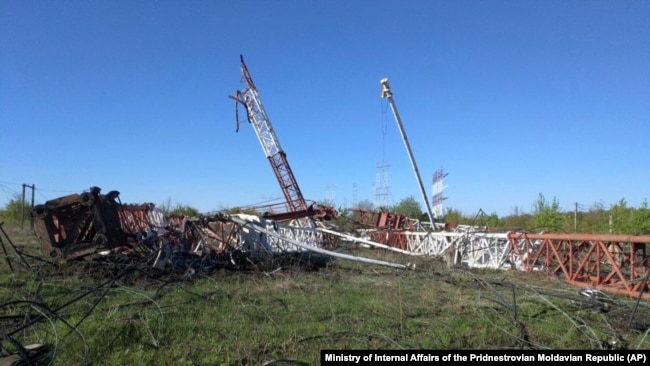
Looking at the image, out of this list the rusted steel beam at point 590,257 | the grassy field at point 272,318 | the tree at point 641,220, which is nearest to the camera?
the grassy field at point 272,318

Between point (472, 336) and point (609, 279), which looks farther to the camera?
point (609, 279)

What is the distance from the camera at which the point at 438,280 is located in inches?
420

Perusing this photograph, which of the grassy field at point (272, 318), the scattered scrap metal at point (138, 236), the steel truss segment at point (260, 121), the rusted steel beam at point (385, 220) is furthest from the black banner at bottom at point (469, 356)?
the steel truss segment at point (260, 121)

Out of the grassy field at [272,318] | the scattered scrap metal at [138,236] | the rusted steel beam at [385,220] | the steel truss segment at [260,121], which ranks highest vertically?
the steel truss segment at [260,121]

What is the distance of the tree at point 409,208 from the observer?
43281mm

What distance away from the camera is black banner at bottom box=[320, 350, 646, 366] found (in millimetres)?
4828

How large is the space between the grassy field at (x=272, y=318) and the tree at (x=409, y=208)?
33.5m

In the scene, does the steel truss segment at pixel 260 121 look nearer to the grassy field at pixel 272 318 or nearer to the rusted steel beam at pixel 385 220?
the rusted steel beam at pixel 385 220

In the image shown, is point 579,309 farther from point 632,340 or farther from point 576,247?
point 576,247

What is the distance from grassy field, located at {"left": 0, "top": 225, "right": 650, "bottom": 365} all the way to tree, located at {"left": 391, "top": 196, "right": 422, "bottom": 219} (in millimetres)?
33511

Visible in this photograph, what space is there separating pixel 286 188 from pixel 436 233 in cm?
2057

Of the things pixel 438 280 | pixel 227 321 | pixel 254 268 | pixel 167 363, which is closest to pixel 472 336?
pixel 227 321

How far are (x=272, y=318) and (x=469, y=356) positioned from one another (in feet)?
9.58

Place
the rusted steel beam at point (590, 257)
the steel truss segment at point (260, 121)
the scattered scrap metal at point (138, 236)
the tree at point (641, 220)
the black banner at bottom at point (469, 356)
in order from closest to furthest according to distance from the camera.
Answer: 1. the black banner at bottom at point (469, 356)
2. the rusted steel beam at point (590, 257)
3. the scattered scrap metal at point (138, 236)
4. the tree at point (641, 220)
5. the steel truss segment at point (260, 121)
